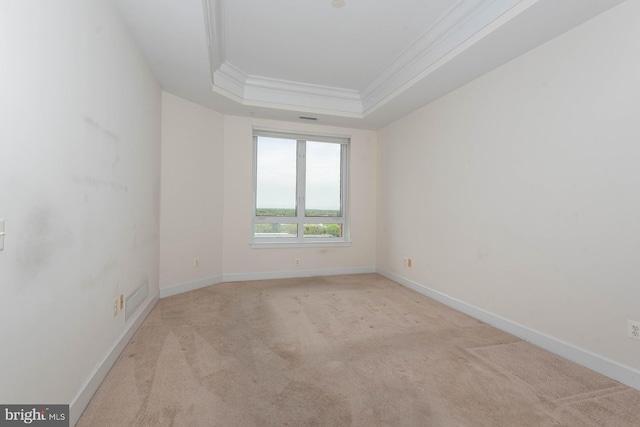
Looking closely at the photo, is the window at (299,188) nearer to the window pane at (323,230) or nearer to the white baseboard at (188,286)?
the window pane at (323,230)

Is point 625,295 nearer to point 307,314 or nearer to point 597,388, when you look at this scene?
point 597,388

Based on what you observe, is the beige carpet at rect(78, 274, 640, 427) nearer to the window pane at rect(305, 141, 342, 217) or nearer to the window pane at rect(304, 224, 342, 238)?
the window pane at rect(304, 224, 342, 238)

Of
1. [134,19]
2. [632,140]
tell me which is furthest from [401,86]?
[134,19]

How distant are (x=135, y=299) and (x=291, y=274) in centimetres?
249

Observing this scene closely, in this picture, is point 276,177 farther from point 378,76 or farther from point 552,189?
point 552,189

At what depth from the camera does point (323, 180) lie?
511 cm

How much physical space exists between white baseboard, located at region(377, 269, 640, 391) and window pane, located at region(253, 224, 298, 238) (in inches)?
99.7

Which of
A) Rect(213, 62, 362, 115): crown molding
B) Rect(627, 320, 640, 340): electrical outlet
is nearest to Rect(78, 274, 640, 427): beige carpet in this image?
Rect(627, 320, 640, 340): electrical outlet

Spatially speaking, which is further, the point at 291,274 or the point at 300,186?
the point at 300,186

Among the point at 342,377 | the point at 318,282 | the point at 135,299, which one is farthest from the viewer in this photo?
the point at 318,282

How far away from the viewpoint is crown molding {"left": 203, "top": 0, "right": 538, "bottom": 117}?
235 cm

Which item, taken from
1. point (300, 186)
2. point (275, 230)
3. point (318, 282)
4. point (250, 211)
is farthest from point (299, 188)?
point (318, 282)

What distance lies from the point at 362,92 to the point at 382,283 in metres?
2.94

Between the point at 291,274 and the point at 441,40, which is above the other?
the point at 441,40
